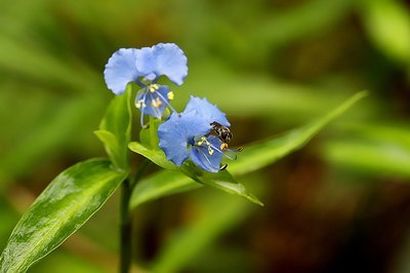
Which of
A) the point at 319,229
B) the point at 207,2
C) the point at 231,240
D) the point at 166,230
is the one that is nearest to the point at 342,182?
the point at 319,229

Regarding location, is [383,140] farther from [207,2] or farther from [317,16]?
[207,2]

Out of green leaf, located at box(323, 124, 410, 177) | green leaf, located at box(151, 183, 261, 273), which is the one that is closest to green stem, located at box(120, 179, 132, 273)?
green leaf, located at box(151, 183, 261, 273)

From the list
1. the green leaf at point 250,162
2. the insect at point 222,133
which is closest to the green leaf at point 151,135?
the insect at point 222,133

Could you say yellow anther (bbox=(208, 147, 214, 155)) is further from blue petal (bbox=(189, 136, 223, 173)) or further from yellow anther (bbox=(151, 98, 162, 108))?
yellow anther (bbox=(151, 98, 162, 108))

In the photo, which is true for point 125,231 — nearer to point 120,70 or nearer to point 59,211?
point 59,211

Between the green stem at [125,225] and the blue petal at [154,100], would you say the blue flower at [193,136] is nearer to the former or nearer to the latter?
the blue petal at [154,100]

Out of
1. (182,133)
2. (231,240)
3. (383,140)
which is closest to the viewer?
(182,133)
